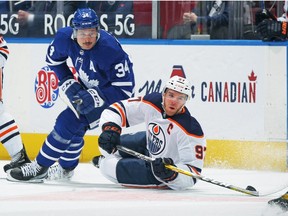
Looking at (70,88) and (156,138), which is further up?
(70,88)

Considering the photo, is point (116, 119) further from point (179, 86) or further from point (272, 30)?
point (272, 30)

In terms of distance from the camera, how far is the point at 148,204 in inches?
Answer: 203

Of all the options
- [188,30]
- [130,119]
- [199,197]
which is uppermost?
[188,30]

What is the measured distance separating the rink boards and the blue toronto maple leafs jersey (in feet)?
3.78

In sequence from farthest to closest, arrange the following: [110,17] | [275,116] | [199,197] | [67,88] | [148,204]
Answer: [110,17] < [275,116] < [67,88] < [199,197] < [148,204]

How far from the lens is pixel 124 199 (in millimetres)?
5320

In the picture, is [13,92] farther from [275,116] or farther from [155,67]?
[275,116]

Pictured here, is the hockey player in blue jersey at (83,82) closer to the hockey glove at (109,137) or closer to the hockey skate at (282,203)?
the hockey glove at (109,137)

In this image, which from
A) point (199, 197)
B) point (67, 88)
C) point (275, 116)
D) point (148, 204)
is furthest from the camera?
point (275, 116)

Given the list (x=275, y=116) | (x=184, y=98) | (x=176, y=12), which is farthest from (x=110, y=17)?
(x=184, y=98)

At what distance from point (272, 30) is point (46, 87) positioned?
1765 millimetres

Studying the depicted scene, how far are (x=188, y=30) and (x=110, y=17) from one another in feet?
2.04

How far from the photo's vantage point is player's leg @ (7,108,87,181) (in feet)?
20.1

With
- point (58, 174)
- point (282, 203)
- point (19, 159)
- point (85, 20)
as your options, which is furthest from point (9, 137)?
point (282, 203)
